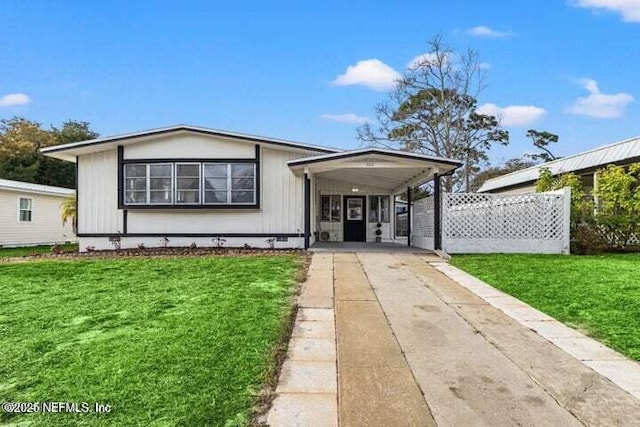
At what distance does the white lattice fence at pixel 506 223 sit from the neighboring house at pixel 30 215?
16.6m

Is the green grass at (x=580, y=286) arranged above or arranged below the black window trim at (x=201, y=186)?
below

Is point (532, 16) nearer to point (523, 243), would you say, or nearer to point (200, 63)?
point (523, 243)

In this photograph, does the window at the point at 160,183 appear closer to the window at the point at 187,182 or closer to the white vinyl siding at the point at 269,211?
the window at the point at 187,182

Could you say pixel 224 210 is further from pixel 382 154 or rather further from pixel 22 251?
pixel 22 251

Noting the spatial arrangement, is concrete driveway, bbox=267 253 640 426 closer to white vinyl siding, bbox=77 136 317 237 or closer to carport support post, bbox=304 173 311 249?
carport support post, bbox=304 173 311 249

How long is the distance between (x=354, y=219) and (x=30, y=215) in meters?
13.9

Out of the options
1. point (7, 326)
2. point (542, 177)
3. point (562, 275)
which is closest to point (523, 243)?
point (542, 177)

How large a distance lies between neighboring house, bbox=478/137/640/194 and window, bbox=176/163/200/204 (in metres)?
12.8

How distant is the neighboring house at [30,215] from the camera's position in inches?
726

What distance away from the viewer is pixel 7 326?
4.95 m

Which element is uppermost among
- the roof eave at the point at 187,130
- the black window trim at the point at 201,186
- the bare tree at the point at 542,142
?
the bare tree at the point at 542,142

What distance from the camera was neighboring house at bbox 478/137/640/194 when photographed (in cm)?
1430

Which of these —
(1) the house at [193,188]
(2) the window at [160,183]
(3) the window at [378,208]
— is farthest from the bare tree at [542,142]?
(2) the window at [160,183]

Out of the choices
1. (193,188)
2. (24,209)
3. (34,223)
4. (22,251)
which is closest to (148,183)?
(193,188)
